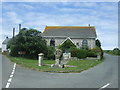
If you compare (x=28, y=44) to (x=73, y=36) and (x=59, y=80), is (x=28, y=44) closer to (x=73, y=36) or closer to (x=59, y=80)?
(x=73, y=36)

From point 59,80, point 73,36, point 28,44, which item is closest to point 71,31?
point 73,36

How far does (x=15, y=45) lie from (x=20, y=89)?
96.3 ft

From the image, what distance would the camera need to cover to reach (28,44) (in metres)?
36.1

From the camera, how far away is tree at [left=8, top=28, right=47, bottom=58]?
36.4 meters

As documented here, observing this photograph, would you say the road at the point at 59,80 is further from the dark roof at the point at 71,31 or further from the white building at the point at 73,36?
the dark roof at the point at 71,31

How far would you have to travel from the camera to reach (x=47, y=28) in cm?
5991

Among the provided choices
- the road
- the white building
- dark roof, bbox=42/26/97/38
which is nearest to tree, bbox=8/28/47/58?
the white building

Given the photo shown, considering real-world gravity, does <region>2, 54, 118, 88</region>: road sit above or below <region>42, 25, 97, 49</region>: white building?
below

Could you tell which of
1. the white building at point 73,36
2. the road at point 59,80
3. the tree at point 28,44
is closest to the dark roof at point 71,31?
the white building at point 73,36

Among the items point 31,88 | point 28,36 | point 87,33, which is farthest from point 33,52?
point 31,88

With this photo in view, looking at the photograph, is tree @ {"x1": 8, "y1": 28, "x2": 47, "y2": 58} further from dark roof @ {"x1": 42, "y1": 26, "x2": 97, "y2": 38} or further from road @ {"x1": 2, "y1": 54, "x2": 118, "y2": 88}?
road @ {"x1": 2, "y1": 54, "x2": 118, "y2": 88}

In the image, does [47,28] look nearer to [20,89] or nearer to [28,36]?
[28,36]

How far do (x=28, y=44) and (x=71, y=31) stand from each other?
22926 mm

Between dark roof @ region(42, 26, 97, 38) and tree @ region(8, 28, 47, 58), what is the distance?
17.6 meters
